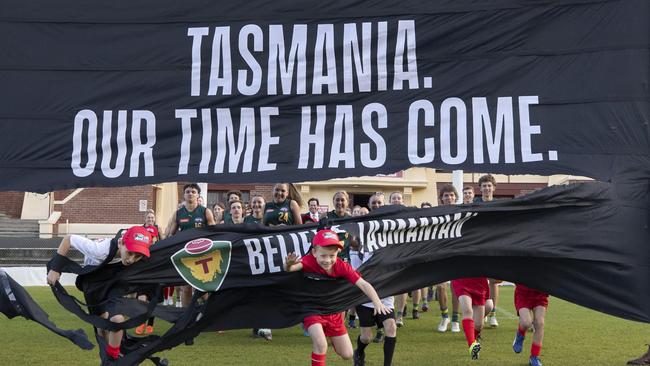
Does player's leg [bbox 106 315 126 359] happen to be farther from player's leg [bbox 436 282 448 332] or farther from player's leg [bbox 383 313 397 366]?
player's leg [bbox 436 282 448 332]

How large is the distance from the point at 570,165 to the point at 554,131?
1.09ft

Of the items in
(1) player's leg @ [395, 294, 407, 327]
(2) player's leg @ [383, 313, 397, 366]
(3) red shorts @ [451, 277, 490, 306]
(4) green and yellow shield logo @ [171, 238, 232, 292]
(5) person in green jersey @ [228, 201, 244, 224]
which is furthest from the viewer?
(1) player's leg @ [395, 294, 407, 327]

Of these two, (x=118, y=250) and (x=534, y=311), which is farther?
(x=534, y=311)

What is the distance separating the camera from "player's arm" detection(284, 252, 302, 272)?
6.89 meters

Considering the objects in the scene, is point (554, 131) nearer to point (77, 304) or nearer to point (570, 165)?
point (570, 165)

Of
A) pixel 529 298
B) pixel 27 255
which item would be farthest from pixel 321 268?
pixel 27 255

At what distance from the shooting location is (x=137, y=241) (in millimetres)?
6879

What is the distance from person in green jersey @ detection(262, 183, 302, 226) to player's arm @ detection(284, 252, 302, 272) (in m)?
4.01

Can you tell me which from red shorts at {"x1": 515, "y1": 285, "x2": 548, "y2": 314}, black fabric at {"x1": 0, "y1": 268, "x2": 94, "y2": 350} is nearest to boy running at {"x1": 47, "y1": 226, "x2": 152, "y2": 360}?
black fabric at {"x1": 0, "y1": 268, "x2": 94, "y2": 350}

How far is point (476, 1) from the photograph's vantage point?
268 inches

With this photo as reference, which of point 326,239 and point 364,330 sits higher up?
point 326,239

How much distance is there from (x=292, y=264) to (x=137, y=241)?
143 cm

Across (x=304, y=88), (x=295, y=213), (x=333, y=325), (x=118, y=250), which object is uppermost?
(x=304, y=88)

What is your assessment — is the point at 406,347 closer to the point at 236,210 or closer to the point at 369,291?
the point at 236,210
